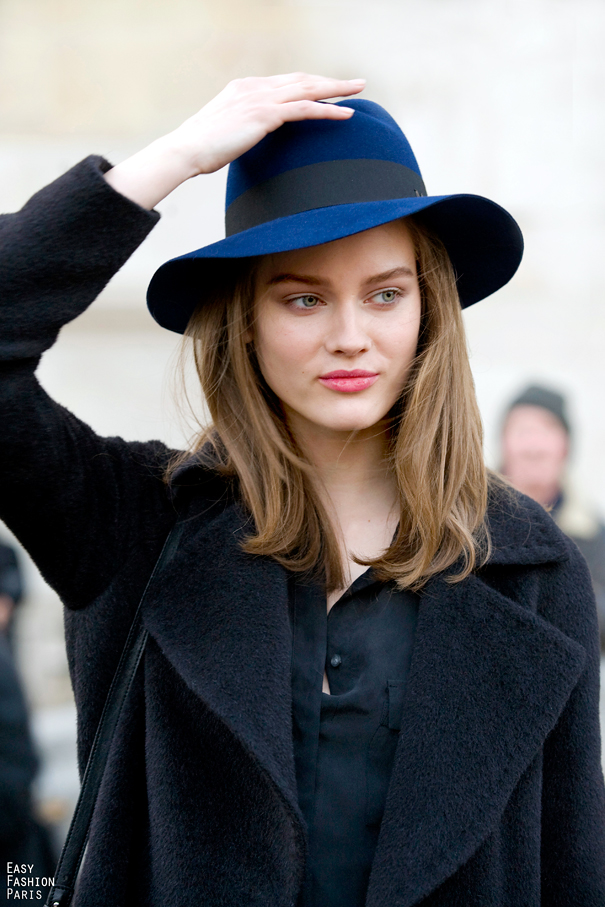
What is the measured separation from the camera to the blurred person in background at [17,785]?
3.03 meters

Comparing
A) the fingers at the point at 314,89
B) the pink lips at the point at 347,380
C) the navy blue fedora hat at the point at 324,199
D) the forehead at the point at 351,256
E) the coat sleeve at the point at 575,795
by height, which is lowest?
the coat sleeve at the point at 575,795

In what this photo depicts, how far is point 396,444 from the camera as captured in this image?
162 cm

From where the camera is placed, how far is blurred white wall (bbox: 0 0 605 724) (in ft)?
12.4

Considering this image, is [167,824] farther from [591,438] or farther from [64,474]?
[591,438]

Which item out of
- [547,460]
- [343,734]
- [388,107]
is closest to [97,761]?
[343,734]

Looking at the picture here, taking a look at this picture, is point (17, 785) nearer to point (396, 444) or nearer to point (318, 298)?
point (396, 444)

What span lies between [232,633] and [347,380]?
48cm

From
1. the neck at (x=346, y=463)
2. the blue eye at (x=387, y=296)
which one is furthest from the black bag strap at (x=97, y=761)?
the blue eye at (x=387, y=296)

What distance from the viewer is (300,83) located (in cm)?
140

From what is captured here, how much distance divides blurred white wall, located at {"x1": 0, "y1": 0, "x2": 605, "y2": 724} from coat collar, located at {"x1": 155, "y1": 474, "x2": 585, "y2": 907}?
238 centimetres

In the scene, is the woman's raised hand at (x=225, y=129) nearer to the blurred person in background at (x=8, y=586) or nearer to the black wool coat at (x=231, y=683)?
the black wool coat at (x=231, y=683)

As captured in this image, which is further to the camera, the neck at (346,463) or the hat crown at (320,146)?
the neck at (346,463)

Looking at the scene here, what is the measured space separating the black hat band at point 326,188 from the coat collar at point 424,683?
23.2 inches

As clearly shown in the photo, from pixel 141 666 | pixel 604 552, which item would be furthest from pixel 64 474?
pixel 604 552
